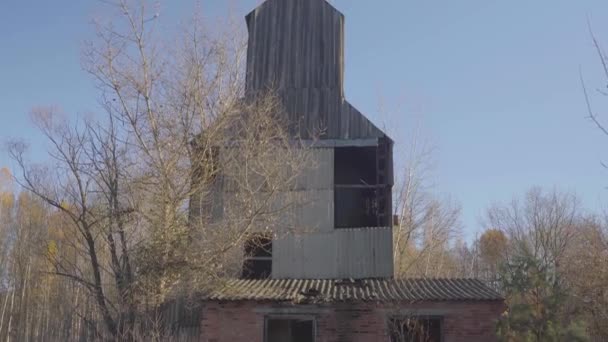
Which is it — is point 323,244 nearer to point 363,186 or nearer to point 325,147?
point 363,186

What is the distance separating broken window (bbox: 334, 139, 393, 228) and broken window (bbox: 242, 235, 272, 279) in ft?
7.64

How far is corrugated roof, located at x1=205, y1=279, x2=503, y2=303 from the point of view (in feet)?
47.8

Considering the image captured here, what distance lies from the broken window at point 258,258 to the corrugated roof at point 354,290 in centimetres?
91

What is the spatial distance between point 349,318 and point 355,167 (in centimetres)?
641

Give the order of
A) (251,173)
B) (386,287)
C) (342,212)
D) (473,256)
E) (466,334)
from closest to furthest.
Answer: (466,334) < (386,287) < (251,173) < (342,212) < (473,256)

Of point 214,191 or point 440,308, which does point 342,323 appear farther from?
point 214,191

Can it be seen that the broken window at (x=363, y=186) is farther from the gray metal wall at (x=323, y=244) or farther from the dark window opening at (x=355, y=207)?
the gray metal wall at (x=323, y=244)

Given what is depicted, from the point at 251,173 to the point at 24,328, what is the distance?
2566 cm

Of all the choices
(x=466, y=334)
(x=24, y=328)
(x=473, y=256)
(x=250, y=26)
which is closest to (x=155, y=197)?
(x=250, y=26)

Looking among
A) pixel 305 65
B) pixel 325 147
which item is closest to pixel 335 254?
pixel 325 147

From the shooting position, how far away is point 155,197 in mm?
16422

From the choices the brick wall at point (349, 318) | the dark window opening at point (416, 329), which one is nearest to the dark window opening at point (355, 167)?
the dark window opening at point (416, 329)

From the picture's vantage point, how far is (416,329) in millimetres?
14805

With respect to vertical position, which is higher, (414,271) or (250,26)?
(250,26)
